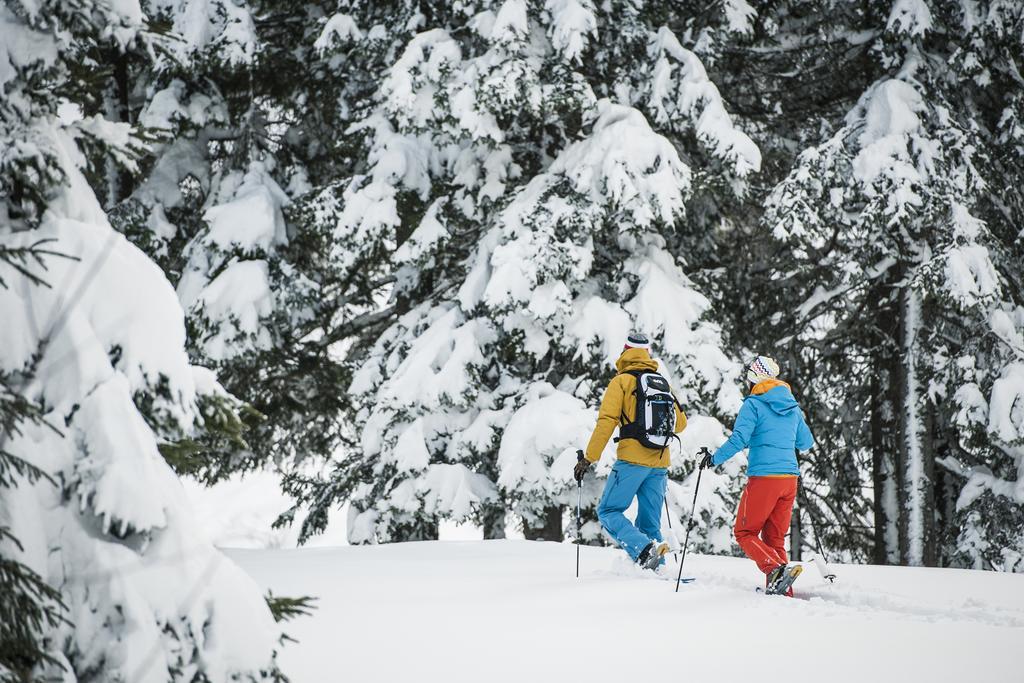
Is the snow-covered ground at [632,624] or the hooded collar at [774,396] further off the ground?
the hooded collar at [774,396]

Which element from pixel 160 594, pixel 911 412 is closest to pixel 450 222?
pixel 911 412

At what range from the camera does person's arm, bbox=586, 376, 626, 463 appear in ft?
21.0

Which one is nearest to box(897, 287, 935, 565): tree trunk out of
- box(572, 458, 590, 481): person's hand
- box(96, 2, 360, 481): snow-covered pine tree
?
box(572, 458, 590, 481): person's hand

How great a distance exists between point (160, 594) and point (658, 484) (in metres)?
4.85

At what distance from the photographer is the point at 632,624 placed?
489 centimetres

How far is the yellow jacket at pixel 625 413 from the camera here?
21.1ft

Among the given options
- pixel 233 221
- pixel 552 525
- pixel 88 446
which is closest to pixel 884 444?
pixel 552 525

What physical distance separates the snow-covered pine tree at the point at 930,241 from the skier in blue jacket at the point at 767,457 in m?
3.78

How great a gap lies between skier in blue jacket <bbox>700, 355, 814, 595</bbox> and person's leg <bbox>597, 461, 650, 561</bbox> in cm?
58

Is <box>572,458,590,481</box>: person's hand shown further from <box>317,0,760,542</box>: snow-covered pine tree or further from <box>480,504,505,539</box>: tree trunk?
<box>480,504,505,539</box>: tree trunk

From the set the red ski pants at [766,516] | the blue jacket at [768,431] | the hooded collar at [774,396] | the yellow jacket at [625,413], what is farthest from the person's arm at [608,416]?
the red ski pants at [766,516]

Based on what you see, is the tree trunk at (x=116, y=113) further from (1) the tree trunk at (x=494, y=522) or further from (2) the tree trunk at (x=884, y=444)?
(2) the tree trunk at (x=884, y=444)

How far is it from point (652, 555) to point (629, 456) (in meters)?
0.76

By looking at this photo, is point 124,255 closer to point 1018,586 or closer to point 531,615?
point 531,615
